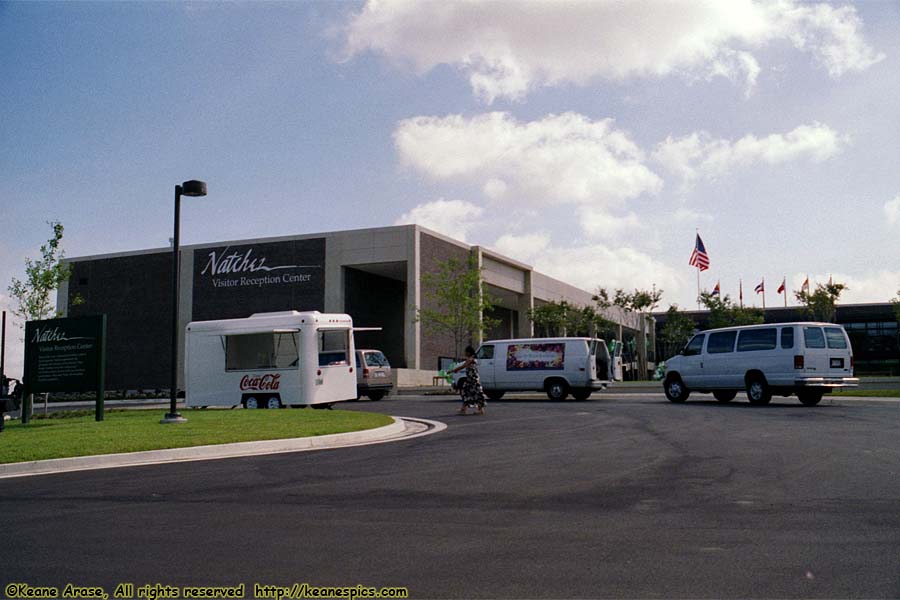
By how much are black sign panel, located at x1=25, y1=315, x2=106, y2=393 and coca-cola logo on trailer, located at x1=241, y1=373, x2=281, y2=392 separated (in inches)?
210

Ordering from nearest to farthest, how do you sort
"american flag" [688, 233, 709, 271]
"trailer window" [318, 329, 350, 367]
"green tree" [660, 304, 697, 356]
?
"trailer window" [318, 329, 350, 367] < "american flag" [688, 233, 709, 271] < "green tree" [660, 304, 697, 356]

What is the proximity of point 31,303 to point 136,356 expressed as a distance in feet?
90.2

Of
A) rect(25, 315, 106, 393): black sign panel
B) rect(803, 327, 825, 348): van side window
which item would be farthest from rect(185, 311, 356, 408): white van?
rect(803, 327, 825, 348): van side window

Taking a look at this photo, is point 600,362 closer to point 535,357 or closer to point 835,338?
point 535,357

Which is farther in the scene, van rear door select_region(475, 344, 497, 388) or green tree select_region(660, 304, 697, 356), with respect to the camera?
green tree select_region(660, 304, 697, 356)

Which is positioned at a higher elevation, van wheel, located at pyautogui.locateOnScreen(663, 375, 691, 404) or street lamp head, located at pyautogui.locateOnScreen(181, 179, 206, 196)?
street lamp head, located at pyautogui.locateOnScreen(181, 179, 206, 196)

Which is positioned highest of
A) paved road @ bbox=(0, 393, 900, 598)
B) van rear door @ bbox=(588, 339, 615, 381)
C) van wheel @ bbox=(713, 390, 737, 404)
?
van rear door @ bbox=(588, 339, 615, 381)

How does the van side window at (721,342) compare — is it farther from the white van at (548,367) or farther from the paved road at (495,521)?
the paved road at (495,521)

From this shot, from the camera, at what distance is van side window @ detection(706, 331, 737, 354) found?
2175 centimetres

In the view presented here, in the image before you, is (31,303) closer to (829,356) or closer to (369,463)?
(369,463)

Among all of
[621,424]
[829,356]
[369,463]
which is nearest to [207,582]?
[369,463]

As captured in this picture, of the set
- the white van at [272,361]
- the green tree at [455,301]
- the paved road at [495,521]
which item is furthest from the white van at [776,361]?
the green tree at [455,301]

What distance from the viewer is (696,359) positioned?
22672 millimetres

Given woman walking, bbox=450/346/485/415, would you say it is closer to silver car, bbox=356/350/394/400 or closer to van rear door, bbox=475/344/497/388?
van rear door, bbox=475/344/497/388
